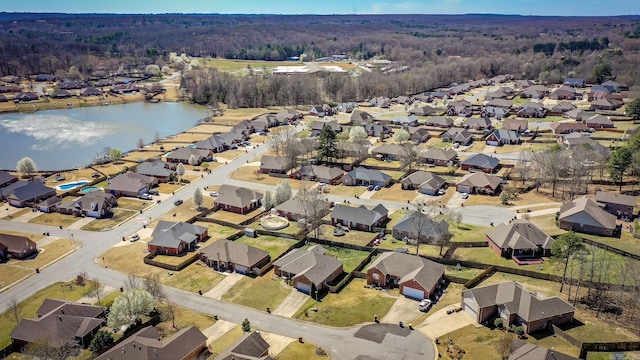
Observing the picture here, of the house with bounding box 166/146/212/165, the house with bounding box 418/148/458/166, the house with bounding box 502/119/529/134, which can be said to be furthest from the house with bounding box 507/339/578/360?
the house with bounding box 502/119/529/134

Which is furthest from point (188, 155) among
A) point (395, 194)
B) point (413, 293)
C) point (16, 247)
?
point (413, 293)

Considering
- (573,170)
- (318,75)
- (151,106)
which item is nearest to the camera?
(573,170)

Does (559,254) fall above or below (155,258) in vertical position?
above

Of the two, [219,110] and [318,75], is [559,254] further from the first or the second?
[318,75]

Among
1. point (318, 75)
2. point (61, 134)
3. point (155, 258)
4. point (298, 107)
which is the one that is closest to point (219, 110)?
point (298, 107)

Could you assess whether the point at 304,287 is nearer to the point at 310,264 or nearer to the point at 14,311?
the point at 310,264

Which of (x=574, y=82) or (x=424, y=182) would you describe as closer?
(x=424, y=182)

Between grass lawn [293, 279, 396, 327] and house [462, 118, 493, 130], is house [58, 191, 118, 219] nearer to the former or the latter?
grass lawn [293, 279, 396, 327]
